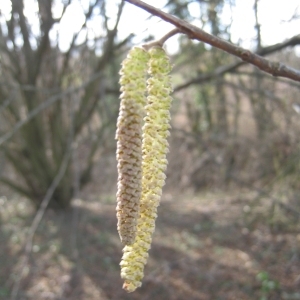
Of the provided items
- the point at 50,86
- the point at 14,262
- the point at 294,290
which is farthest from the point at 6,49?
the point at 294,290

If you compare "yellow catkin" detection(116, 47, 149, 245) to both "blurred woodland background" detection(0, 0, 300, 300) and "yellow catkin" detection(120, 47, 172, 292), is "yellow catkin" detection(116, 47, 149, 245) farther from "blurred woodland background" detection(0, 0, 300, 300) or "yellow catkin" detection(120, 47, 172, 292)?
"blurred woodland background" detection(0, 0, 300, 300)

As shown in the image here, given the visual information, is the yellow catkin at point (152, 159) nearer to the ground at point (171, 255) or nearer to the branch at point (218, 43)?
the branch at point (218, 43)

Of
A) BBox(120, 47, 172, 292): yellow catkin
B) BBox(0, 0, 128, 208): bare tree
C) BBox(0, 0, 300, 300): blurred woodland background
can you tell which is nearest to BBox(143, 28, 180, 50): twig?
BBox(120, 47, 172, 292): yellow catkin

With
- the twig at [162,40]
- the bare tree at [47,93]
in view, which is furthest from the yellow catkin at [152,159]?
the bare tree at [47,93]

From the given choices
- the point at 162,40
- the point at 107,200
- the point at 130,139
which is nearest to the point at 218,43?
the point at 162,40

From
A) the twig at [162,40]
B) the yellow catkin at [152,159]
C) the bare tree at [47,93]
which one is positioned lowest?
the yellow catkin at [152,159]
